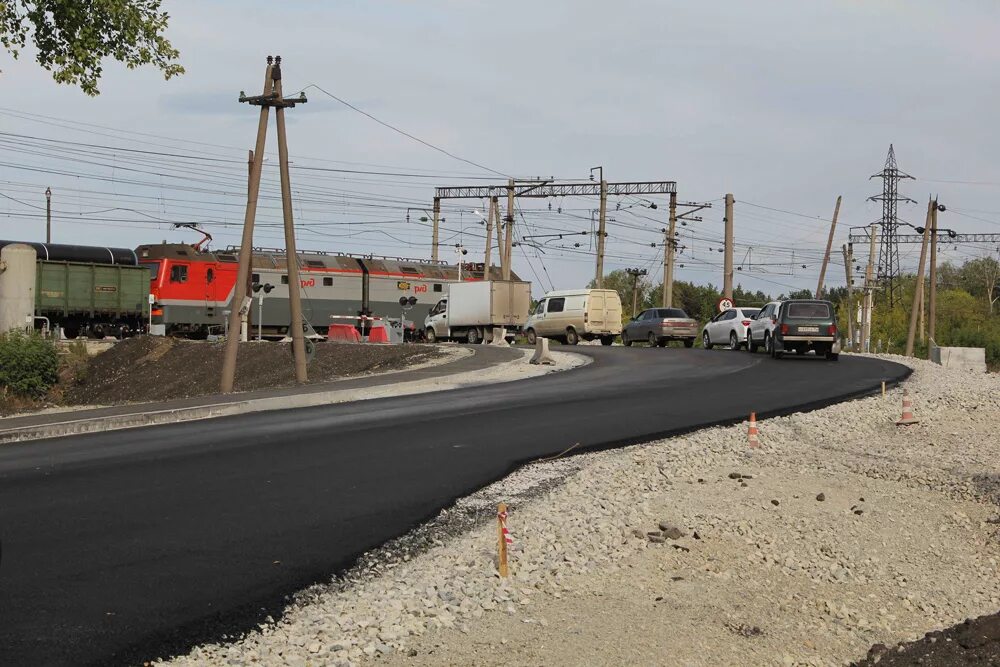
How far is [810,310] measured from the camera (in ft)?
121

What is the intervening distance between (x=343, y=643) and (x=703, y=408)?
15.0 metres

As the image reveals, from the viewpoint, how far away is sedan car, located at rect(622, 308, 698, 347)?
49.6 meters

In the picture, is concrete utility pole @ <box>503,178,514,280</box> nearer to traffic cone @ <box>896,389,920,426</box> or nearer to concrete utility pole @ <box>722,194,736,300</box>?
concrete utility pole @ <box>722,194,736,300</box>

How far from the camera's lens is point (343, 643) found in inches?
276

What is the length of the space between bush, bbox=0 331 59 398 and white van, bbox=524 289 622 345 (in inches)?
902

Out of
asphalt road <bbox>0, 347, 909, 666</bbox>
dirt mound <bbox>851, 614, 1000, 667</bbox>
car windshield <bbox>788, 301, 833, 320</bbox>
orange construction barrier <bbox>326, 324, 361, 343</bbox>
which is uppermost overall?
car windshield <bbox>788, 301, 833, 320</bbox>

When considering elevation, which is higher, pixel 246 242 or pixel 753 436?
pixel 246 242

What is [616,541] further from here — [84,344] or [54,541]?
[84,344]

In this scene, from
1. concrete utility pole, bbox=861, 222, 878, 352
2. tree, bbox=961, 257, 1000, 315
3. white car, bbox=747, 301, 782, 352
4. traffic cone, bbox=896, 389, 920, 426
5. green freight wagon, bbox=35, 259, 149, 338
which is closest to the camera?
traffic cone, bbox=896, 389, 920, 426

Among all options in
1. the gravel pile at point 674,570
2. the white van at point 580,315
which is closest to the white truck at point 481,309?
the white van at point 580,315

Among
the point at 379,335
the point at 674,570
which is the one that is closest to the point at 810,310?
the point at 379,335

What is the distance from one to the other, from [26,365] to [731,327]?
26164 mm

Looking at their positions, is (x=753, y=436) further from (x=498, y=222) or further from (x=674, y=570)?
(x=498, y=222)

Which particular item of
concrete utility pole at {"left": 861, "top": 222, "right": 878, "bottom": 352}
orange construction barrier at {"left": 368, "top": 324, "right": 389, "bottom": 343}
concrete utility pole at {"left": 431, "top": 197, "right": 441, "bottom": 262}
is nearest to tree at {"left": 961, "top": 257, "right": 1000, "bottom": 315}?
concrete utility pole at {"left": 861, "top": 222, "right": 878, "bottom": 352}
